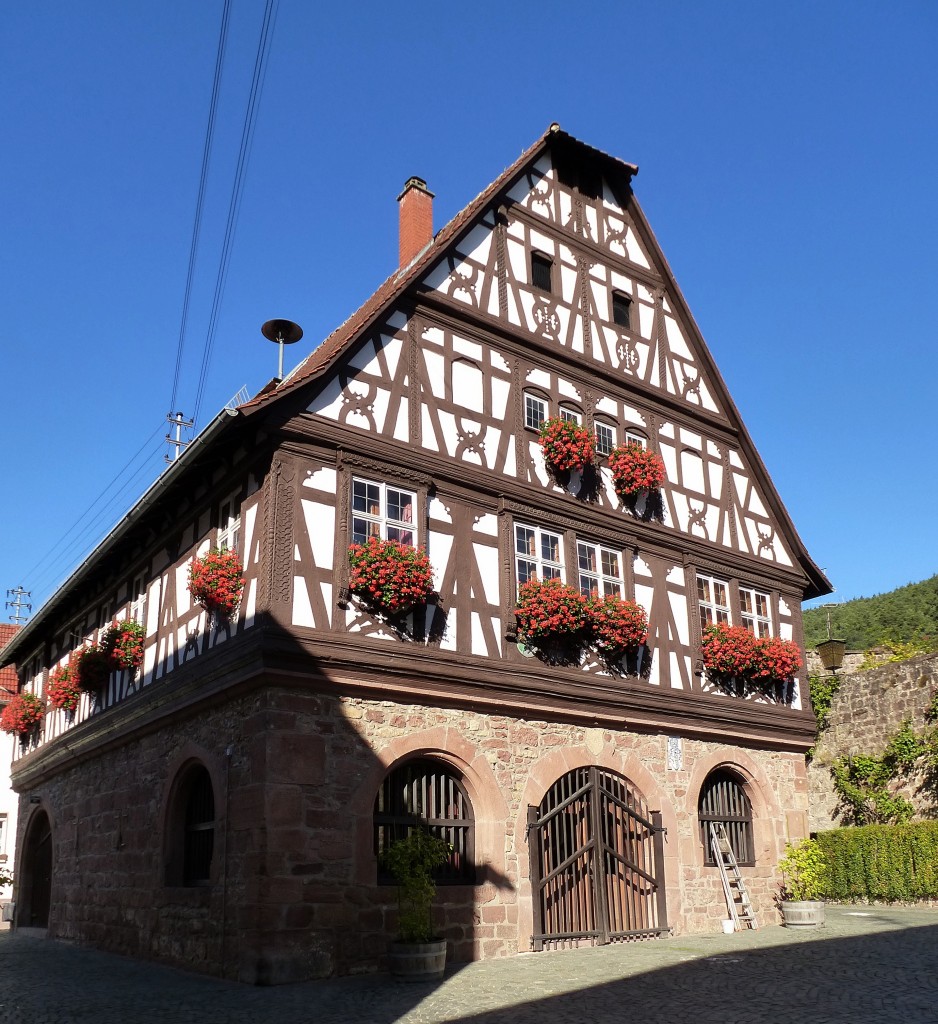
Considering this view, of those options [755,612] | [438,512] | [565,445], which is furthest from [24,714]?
[755,612]

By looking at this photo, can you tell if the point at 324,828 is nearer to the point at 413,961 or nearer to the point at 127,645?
the point at 413,961

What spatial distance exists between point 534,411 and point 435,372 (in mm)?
2085

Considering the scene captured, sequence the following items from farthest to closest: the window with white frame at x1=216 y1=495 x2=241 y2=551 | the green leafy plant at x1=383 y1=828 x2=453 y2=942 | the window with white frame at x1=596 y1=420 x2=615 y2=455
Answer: the window with white frame at x1=596 y1=420 x2=615 y2=455 < the window with white frame at x1=216 y1=495 x2=241 y2=551 < the green leafy plant at x1=383 y1=828 x2=453 y2=942

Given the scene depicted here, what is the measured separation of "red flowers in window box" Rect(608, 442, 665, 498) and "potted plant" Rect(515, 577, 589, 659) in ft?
8.95

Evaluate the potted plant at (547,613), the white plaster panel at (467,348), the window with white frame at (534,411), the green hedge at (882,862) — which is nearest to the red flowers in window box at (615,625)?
the potted plant at (547,613)

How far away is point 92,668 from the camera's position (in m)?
18.8

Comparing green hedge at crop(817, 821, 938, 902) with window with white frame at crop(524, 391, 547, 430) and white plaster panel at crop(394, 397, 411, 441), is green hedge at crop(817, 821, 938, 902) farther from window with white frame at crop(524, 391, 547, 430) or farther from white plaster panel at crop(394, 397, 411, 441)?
white plaster panel at crop(394, 397, 411, 441)

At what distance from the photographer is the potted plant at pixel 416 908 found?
1218 centimetres

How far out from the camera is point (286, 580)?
1347 centimetres

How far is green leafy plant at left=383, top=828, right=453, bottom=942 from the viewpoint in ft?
40.8

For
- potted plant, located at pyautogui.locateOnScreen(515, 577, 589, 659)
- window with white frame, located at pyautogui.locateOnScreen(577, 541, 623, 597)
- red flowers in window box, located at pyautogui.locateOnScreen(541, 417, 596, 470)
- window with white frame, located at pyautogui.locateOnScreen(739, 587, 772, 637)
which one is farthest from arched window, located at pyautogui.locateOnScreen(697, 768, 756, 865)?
red flowers in window box, located at pyautogui.locateOnScreen(541, 417, 596, 470)

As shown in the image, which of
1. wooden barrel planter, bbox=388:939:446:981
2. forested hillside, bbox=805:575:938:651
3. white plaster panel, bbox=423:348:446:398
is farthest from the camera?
forested hillside, bbox=805:575:938:651

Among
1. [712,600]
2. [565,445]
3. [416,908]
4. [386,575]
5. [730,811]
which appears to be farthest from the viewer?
[712,600]

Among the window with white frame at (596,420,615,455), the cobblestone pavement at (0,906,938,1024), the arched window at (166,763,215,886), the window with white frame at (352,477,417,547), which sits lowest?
the cobblestone pavement at (0,906,938,1024)
